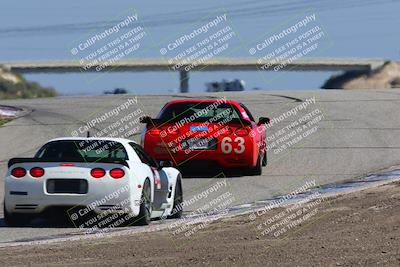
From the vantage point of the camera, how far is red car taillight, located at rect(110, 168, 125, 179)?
1396cm

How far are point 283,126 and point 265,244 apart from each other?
17421mm

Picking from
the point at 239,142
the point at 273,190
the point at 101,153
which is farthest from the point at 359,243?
the point at 239,142

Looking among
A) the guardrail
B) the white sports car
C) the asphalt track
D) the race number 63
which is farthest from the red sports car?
the guardrail

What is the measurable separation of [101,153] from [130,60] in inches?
4014

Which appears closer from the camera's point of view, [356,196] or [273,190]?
[356,196]

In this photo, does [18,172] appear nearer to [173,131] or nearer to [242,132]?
[173,131]

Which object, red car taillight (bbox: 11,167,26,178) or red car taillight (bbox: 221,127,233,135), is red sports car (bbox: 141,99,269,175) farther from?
red car taillight (bbox: 11,167,26,178)

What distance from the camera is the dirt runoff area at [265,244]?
9.80m

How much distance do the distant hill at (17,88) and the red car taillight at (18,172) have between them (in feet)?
136

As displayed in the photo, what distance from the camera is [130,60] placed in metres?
116

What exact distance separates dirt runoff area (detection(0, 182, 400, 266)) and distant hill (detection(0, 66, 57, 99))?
43594mm

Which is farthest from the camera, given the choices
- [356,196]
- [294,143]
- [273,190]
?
[294,143]

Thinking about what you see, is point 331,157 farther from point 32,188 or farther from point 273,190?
point 32,188

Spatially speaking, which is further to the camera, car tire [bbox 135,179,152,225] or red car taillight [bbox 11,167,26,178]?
car tire [bbox 135,179,152,225]
